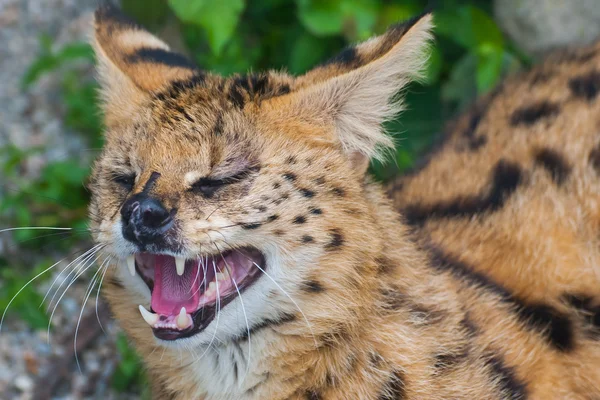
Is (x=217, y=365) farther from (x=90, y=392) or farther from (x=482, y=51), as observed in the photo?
(x=482, y=51)

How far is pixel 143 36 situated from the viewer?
3.84m

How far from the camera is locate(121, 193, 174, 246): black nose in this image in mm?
2852

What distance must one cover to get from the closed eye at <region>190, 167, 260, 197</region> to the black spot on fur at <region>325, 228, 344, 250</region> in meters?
0.35

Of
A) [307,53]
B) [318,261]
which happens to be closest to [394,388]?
[318,261]

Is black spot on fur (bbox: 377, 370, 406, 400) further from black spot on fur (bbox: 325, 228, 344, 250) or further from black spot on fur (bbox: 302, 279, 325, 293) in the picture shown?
black spot on fur (bbox: 325, 228, 344, 250)

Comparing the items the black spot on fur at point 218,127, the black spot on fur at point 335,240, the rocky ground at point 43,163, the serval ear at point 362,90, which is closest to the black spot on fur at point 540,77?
the serval ear at point 362,90

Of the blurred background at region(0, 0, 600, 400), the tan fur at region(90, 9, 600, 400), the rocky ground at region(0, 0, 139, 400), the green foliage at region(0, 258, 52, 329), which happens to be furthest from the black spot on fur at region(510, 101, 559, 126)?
the green foliage at region(0, 258, 52, 329)

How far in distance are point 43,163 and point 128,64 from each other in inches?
101

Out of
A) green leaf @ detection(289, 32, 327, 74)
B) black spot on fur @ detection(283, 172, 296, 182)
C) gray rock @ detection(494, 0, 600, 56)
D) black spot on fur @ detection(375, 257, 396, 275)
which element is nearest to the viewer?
black spot on fur @ detection(283, 172, 296, 182)

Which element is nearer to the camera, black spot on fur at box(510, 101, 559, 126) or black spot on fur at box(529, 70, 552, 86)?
black spot on fur at box(510, 101, 559, 126)

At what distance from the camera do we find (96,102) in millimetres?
5355

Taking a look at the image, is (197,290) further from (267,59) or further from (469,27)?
(267,59)

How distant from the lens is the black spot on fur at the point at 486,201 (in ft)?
13.0

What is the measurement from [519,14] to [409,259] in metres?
2.64
